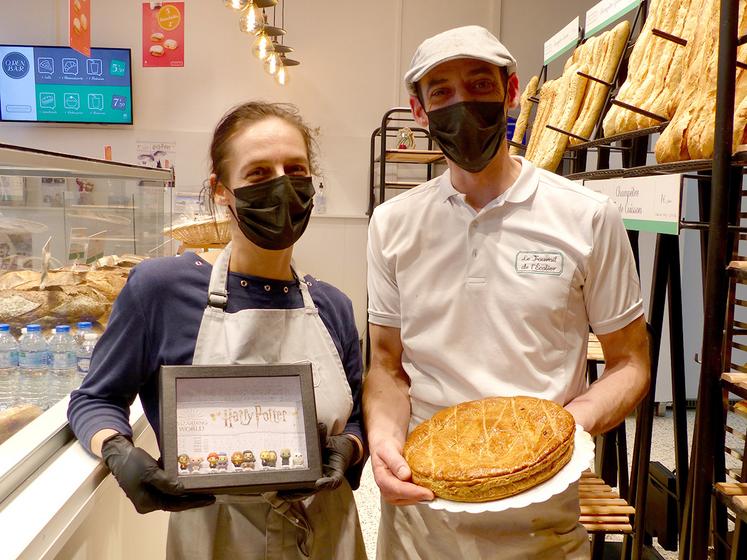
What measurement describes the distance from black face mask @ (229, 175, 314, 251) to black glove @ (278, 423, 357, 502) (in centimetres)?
38

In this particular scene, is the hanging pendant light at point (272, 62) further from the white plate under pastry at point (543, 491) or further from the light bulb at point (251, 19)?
the white plate under pastry at point (543, 491)

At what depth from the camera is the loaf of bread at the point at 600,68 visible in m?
2.28

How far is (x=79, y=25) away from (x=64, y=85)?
407cm

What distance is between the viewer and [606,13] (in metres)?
2.23

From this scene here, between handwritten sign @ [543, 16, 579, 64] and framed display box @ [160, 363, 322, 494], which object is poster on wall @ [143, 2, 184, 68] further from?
framed display box @ [160, 363, 322, 494]

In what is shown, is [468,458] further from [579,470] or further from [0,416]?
[0,416]

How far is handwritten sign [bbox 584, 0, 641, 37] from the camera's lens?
82.0 inches

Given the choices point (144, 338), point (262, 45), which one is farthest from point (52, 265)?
point (262, 45)

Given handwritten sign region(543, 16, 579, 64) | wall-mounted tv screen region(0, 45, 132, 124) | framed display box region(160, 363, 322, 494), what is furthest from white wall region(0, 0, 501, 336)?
framed display box region(160, 363, 322, 494)

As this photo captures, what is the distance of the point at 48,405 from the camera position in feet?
5.32

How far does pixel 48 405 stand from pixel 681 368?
1766 mm

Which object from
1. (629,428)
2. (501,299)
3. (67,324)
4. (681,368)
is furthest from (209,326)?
(629,428)

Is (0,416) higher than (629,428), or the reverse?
(0,416)

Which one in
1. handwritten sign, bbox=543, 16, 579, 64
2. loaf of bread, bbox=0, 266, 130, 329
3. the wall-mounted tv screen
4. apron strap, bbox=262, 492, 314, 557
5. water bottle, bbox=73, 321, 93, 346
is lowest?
apron strap, bbox=262, 492, 314, 557
